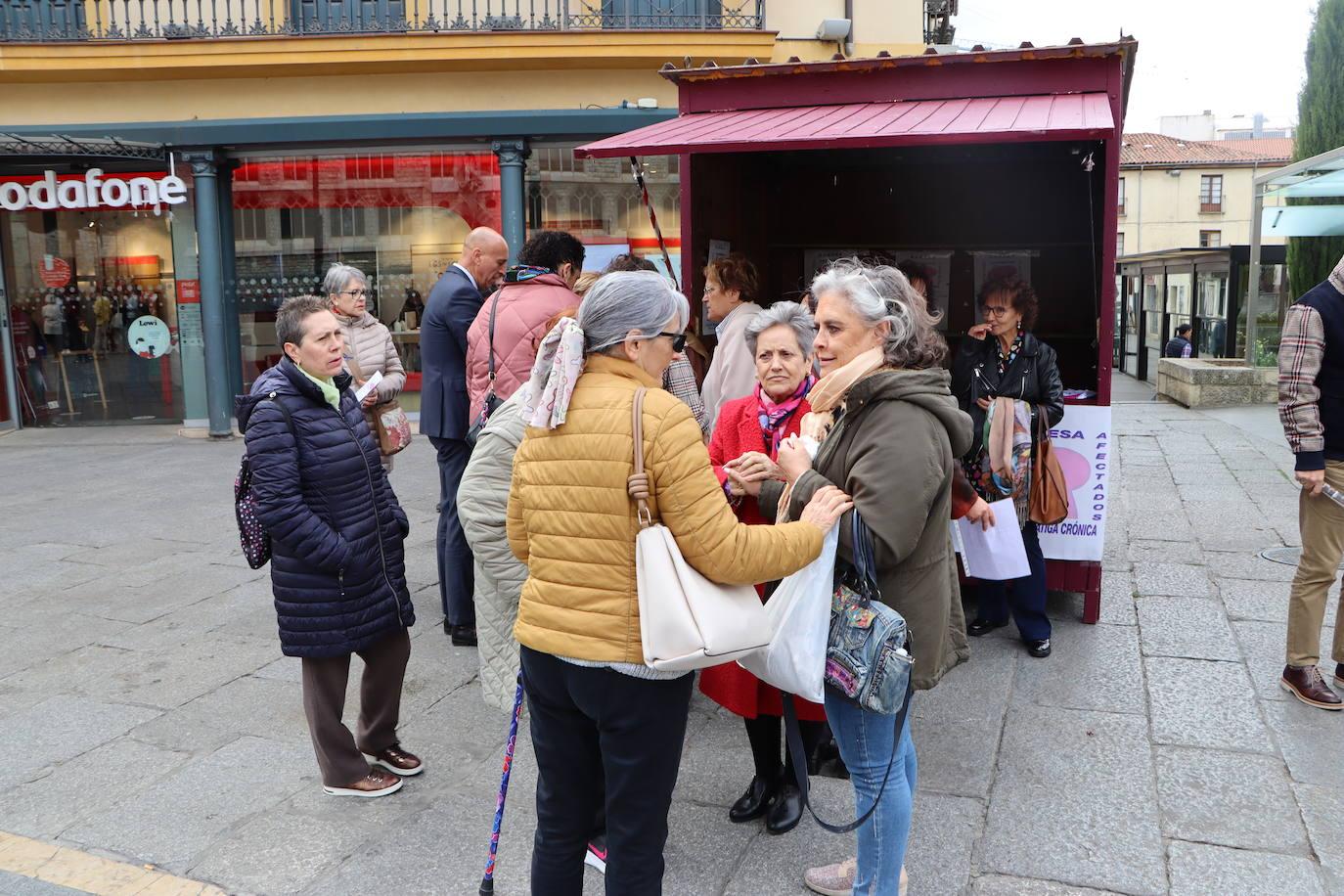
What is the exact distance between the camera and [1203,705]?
4.35m

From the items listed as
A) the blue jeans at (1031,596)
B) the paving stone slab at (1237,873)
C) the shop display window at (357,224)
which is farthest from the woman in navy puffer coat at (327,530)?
the shop display window at (357,224)

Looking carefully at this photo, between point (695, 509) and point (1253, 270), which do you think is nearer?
point (695, 509)

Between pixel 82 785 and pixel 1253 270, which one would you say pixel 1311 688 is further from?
pixel 1253 270

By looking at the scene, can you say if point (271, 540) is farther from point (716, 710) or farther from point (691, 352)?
point (691, 352)

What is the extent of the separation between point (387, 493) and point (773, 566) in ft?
6.18

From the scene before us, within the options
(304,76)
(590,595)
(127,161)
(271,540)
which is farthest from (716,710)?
(127,161)

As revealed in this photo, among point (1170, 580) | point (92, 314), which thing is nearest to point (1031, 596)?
point (1170, 580)

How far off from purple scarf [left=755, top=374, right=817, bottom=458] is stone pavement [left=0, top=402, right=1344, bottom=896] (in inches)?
50.5

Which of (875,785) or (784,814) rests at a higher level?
(875,785)

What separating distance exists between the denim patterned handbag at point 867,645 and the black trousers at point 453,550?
9.16 ft

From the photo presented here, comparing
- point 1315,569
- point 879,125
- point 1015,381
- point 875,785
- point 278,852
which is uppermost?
point 879,125

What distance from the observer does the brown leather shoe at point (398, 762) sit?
392 cm

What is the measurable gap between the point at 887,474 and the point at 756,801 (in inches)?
58.9

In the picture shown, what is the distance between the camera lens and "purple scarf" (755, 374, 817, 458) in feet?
11.4
